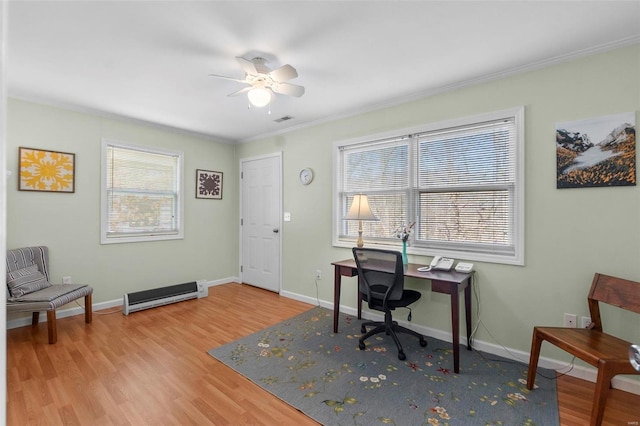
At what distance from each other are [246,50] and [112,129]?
2.52 meters

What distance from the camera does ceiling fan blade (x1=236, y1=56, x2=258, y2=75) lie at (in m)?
2.06

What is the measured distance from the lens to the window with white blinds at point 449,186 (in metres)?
2.57

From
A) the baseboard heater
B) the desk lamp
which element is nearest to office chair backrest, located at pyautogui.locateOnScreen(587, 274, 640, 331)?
the desk lamp

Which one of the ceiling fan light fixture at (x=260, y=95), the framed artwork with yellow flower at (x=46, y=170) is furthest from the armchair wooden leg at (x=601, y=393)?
the framed artwork with yellow flower at (x=46, y=170)

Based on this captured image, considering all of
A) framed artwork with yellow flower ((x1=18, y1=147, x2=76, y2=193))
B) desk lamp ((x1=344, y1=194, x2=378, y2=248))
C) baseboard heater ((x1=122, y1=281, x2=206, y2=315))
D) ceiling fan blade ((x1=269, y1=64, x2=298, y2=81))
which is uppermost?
ceiling fan blade ((x1=269, y1=64, x2=298, y2=81))

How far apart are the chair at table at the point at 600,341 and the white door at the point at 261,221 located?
3.24 meters

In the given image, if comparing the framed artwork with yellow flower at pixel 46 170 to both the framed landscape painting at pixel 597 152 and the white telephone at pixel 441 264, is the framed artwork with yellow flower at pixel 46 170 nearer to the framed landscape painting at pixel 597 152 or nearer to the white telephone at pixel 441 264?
A: the white telephone at pixel 441 264

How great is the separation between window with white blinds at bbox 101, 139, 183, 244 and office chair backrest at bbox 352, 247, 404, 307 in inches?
117

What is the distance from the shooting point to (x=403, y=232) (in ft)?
9.66

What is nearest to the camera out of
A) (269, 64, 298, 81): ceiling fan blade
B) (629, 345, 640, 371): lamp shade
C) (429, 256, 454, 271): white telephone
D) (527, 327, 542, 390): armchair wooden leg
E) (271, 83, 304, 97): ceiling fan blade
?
(629, 345, 640, 371): lamp shade

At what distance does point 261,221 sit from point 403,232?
7.94 feet

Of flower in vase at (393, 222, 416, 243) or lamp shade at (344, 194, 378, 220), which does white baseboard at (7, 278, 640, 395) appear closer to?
flower in vase at (393, 222, 416, 243)

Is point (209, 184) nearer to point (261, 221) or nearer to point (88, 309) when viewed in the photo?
point (261, 221)

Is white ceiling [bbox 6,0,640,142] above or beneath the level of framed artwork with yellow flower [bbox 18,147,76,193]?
above
